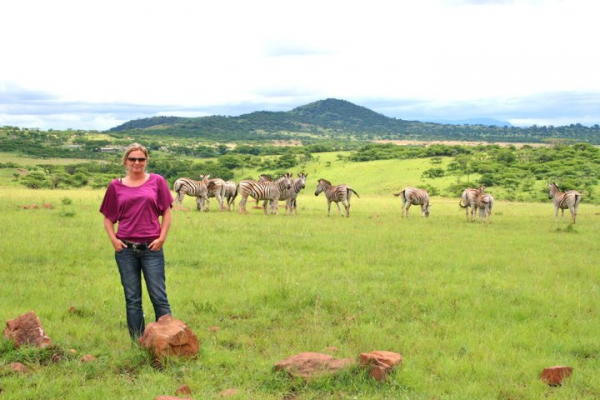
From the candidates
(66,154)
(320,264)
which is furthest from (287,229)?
(66,154)

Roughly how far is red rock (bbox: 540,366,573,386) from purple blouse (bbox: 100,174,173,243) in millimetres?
5065

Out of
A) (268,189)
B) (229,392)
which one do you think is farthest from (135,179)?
(268,189)

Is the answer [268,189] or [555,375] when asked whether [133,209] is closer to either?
[555,375]

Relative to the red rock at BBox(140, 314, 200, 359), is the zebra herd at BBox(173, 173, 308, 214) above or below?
below

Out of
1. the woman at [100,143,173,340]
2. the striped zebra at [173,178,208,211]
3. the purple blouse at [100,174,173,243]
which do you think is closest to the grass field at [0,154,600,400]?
the woman at [100,143,173,340]

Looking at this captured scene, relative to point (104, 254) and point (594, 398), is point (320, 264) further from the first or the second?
point (594, 398)

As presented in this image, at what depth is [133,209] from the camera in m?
7.18

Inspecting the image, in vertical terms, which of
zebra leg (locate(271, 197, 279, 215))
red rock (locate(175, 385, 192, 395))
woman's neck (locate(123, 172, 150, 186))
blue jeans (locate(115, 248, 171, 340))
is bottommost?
zebra leg (locate(271, 197, 279, 215))

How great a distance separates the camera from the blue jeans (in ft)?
24.0

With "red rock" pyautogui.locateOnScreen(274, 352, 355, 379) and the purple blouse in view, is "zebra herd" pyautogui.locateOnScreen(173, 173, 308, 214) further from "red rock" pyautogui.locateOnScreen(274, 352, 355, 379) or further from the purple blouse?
"red rock" pyautogui.locateOnScreen(274, 352, 355, 379)

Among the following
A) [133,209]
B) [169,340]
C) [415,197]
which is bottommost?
[415,197]

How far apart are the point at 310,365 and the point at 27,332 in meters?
3.60

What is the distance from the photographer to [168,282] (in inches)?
434

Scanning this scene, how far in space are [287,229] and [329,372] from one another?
41.9 feet
